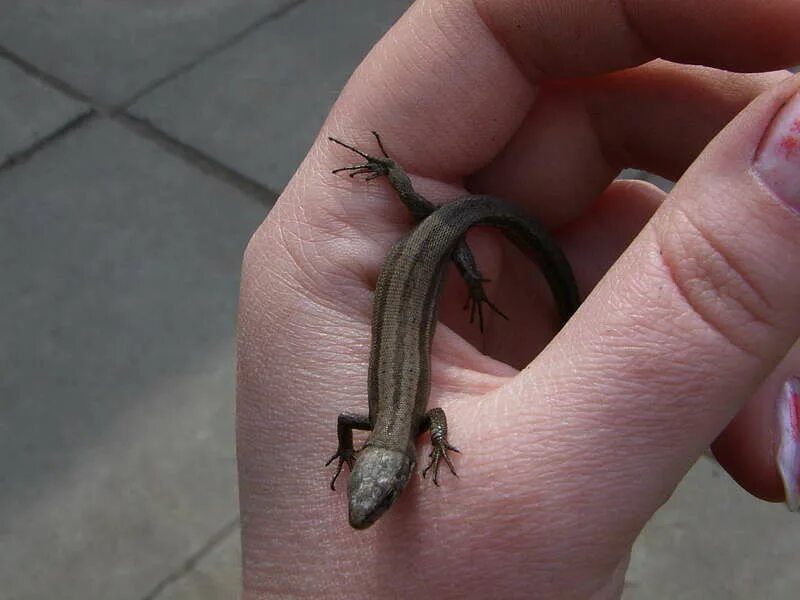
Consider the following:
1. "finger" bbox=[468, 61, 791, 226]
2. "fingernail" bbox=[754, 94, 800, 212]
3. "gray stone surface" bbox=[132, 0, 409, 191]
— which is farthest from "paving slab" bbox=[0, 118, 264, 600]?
"fingernail" bbox=[754, 94, 800, 212]

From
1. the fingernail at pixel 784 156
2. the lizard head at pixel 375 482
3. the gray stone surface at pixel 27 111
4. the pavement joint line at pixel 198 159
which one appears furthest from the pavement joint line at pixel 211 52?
the fingernail at pixel 784 156

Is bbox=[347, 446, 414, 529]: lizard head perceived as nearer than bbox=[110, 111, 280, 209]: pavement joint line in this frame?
Yes

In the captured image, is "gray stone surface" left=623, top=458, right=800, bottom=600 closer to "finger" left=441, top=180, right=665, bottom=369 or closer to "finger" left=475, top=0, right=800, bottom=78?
"finger" left=441, top=180, right=665, bottom=369

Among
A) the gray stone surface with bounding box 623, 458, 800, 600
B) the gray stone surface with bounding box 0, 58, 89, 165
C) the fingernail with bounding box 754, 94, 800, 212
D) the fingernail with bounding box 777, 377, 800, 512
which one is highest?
the gray stone surface with bounding box 0, 58, 89, 165

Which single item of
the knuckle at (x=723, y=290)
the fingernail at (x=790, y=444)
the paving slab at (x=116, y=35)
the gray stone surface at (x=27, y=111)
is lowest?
the fingernail at (x=790, y=444)

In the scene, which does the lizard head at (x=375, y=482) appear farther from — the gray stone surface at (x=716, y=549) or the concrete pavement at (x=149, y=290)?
the gray stone surface at (x=716, y=549)

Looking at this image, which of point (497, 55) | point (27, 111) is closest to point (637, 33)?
point (497, 55)
